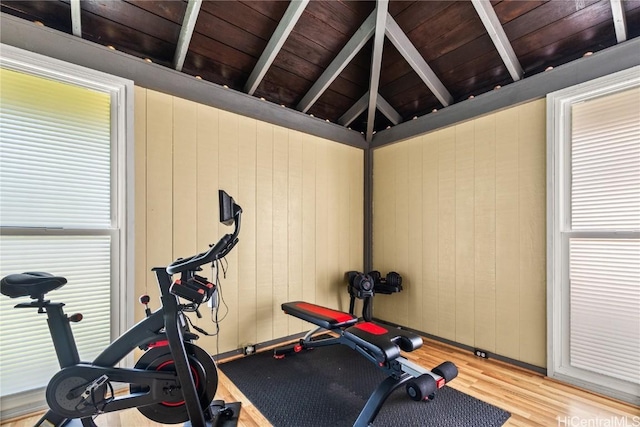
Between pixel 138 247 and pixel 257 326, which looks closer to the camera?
pixel 138 247

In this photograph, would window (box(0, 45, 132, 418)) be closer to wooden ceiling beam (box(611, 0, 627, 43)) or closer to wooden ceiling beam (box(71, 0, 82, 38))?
wooden ceiling beam (box(71, 0, 82, 38))

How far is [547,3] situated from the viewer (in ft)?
7.34

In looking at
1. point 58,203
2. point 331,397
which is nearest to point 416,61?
point 331,397

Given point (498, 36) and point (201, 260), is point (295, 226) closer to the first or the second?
point (201, 260)

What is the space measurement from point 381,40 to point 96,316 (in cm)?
335

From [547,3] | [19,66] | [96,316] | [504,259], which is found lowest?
[96,316]

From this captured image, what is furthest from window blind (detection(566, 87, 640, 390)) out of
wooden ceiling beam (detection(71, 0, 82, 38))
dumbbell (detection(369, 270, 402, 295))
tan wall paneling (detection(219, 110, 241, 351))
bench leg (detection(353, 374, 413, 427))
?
wooden ceiling beam (detection(71, 0, 82, 38))

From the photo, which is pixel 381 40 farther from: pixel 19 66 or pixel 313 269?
pixel 19 66

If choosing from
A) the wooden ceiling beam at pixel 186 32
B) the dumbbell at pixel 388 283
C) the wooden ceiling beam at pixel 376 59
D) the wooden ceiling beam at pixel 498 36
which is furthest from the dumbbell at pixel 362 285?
the wooden ceiling beam at pixel 186 32

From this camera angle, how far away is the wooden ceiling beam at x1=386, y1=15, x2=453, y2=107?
271 centimetres

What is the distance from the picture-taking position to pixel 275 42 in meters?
2.61

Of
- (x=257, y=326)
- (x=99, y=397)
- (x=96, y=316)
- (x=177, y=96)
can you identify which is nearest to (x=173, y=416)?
(x=99, y=397)

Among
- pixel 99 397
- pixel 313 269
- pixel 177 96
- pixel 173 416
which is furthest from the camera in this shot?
pixel 313 269

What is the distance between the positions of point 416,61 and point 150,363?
3.38 meters
